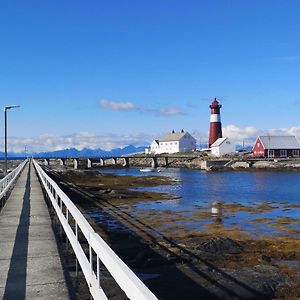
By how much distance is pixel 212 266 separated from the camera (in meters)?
12.6

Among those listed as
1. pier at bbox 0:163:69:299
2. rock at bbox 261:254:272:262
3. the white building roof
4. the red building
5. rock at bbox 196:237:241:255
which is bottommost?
rock at bbox 261:254:272:262

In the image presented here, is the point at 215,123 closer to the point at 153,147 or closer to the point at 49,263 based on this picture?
the point at 153,147

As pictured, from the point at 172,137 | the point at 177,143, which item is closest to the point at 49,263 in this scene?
the point at 177,143

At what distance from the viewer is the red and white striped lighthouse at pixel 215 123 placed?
11201cm

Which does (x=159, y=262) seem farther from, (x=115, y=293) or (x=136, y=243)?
(x=115, y=293)

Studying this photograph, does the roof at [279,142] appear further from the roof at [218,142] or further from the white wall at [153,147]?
the white wall at [153,147]

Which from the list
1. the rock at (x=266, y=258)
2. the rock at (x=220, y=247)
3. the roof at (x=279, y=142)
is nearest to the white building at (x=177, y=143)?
the roof at (x=279, y=142)

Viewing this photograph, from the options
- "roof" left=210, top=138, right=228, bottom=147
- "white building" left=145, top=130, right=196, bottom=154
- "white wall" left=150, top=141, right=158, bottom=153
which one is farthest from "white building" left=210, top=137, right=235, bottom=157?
"white wall" left=150, top=141, right=158, bottom=153

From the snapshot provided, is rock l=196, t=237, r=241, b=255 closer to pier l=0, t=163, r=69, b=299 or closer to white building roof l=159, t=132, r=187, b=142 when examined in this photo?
pier l=0, t=163, r=69, b=299

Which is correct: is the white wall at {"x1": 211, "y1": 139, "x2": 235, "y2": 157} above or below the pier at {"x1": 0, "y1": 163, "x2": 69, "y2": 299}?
above

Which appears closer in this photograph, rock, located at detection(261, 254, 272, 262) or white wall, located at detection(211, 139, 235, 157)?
rock, located at detection(261, 254, 272, 262)

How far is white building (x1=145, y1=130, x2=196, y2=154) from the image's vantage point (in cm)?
14290

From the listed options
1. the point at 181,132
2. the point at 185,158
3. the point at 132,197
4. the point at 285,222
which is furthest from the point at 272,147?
the point at 285,222

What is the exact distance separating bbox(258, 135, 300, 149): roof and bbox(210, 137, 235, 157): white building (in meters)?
11.8
